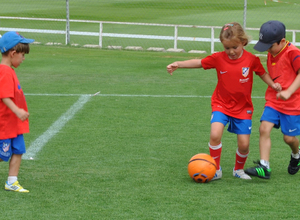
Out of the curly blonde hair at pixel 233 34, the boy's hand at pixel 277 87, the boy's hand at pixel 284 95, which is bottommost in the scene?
the boy's hand at pixel 284 95

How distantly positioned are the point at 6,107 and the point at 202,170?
1.98 m

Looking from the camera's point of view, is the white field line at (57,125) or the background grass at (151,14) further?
the background grass at (151,14)

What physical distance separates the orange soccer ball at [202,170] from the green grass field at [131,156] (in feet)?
0.30

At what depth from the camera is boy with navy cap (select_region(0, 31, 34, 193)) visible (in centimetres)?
474

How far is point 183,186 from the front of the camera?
16.7ft

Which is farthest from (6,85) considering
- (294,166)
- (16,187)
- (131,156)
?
(294,166)

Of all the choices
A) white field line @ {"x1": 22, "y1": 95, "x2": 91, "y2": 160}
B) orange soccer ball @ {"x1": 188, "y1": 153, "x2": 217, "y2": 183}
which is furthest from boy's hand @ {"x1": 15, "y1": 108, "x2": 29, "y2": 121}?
orange soccer ball @ {"x1": 188, "y1": 153, "x2": 217, "y2": 183}

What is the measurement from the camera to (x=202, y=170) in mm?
5184

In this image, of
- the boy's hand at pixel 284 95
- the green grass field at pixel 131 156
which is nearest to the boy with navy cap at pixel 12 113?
the green grass field at pixel 131 156

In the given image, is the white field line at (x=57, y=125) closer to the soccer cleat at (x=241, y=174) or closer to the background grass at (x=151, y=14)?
the soccer cleat at (x=241, y=174)

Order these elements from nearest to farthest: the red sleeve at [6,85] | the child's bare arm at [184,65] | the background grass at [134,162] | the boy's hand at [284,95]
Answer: the background grass at [134,162], the red sleeve at [6,85], the boy's hand at [284,95], the child's bare arm at [184,65]

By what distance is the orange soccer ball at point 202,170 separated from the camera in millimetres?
5188

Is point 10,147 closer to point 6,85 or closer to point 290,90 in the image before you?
point 6,85

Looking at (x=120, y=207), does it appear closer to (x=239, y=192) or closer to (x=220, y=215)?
(x=220, y=215)
